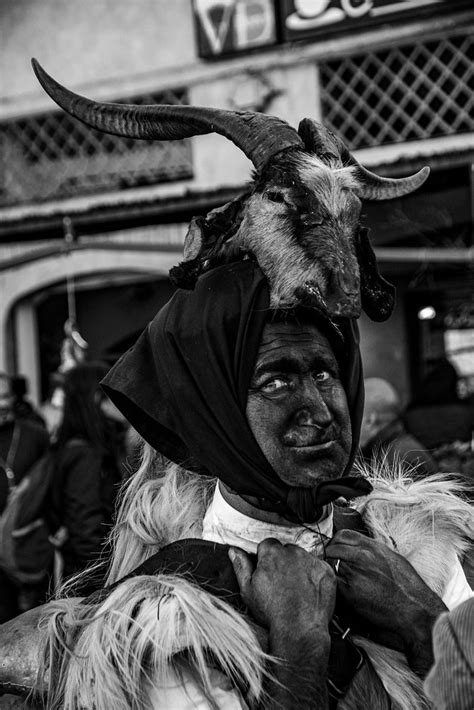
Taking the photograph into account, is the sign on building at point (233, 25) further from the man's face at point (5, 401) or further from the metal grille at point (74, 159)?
the man's face at point (5, 401)

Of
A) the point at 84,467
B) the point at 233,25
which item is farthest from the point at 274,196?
the point at 233,25

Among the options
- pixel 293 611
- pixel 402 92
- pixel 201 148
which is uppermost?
pixel 402 92

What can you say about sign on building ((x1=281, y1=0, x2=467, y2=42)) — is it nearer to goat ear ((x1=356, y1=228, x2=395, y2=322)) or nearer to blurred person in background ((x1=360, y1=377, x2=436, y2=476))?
blurred person in background ((x1=360, y1=377, x2=436, y2=476))

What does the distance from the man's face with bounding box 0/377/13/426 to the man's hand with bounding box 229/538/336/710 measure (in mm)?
4129

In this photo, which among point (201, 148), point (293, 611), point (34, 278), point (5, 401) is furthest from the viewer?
point (34, 278)

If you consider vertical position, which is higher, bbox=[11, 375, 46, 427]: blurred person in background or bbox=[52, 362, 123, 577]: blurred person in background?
bbox=[11, 375, 46, 427]: blurred person in background

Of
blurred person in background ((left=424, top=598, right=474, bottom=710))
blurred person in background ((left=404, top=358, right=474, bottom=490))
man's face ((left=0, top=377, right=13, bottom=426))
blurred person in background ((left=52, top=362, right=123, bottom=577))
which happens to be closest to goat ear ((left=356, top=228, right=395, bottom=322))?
blurred person in background ((left=424, top=598, right=474, bottom=710))

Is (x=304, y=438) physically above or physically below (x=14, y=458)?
above

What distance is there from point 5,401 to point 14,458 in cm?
61

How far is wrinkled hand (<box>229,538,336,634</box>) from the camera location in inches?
64.5

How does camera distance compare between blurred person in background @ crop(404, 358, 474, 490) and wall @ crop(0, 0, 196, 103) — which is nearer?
blurred person in background @ crop(404, 358, 474, 490)

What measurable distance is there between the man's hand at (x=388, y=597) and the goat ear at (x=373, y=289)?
18.0 inches

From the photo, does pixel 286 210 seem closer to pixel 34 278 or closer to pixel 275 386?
pixel 275 386

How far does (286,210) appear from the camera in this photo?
70.1 inches
